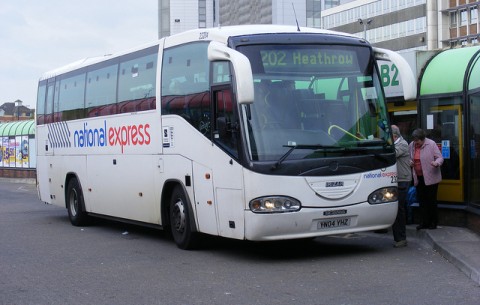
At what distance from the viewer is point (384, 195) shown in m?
10.8

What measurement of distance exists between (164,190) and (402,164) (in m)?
3.84

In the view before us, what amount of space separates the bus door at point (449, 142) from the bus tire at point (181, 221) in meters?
4.60

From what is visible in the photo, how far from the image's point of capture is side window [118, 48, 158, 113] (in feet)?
43.4

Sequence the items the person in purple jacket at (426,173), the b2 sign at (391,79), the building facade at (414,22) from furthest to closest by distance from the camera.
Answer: the building facade at (414,22) → the b2 sign at (391,79) → the person in purple jacket at (426,173)

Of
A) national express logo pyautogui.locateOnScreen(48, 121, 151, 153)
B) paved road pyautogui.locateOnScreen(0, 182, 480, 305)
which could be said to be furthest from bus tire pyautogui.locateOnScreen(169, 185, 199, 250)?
national express logo pyautogui.locateOnScreen(48, 121, 151, 153)

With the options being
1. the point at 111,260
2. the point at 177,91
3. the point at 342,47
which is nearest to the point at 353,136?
the point at 342,47

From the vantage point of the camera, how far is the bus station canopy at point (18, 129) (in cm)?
4322

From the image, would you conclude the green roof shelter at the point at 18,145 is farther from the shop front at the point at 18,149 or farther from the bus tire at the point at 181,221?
the bus tire at the point at 181,221

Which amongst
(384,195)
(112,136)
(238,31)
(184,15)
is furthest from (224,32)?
(184,15)

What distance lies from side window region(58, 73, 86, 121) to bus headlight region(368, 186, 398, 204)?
782cm

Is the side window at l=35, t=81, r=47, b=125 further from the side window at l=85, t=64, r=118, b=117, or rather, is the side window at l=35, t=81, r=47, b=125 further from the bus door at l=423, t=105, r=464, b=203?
the bus door at l=423, t=105, r=464, b=203

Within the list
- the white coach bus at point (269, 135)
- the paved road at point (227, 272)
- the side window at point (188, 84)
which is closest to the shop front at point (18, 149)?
the paved road at point (227, 272)

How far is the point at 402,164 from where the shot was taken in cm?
1185

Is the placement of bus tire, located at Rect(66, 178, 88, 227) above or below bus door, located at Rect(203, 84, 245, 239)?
below
